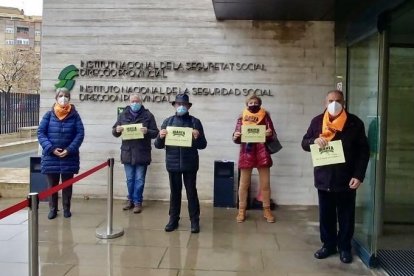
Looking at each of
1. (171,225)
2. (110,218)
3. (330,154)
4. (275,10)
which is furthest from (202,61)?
(330,154)

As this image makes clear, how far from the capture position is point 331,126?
5176 mm

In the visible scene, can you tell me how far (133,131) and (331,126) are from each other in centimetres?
327

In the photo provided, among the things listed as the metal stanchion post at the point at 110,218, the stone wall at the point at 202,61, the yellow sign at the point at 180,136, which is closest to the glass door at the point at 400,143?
the stone wall at the point at 202,61

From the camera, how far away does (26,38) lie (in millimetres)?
74688

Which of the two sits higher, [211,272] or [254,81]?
[254,81]

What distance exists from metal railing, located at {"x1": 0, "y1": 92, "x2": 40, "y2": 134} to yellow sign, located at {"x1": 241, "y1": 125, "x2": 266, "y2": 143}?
389 inches

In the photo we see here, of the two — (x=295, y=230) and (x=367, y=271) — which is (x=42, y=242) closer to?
(x=295, y=230)

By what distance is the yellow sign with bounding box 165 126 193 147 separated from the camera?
6203 mm

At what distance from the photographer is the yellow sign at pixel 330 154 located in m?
5.12

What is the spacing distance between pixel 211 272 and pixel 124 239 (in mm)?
1573

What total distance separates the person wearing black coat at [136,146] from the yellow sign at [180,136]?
121 centimetres

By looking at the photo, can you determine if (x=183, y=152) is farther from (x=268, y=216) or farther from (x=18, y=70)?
(x=18, y=70)

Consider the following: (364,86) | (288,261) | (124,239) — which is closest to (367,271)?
(288,261)

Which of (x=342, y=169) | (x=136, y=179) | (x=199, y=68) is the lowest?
(x=136, y=179)
